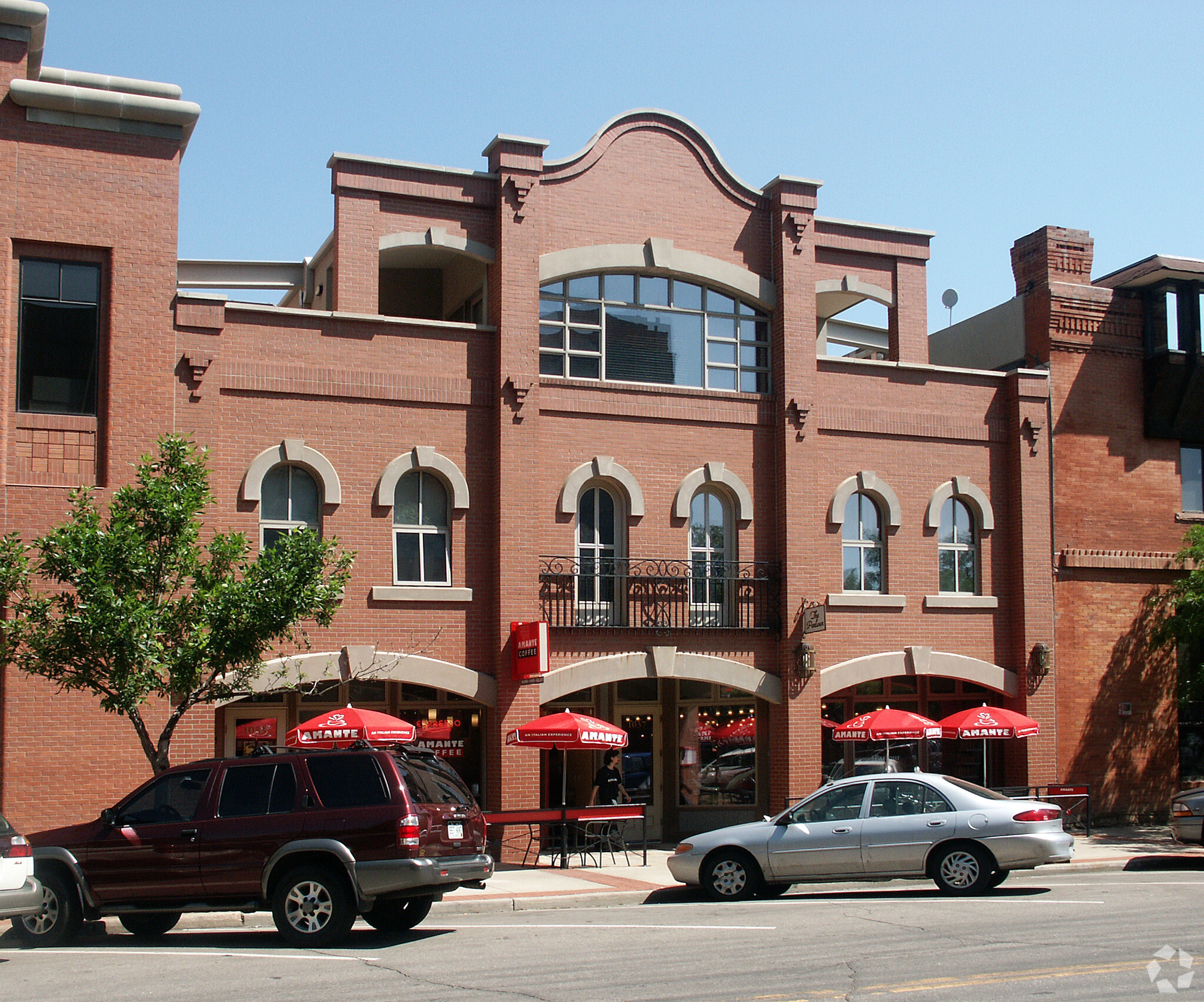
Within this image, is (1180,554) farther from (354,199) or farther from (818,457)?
(354,199)

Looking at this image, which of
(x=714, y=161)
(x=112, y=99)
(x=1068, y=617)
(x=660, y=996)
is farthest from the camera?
(x=1068, y=617)

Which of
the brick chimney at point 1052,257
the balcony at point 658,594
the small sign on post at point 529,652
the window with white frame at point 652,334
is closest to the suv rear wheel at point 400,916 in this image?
the small sign on post at point 529,652

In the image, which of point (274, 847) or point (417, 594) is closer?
point (274, 847)

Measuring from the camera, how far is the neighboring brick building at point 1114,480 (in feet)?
82.2

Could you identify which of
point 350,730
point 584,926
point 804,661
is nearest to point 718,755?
point 804,661

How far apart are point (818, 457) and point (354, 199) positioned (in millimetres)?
8842

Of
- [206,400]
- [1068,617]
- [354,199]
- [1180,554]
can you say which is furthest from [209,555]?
[1180,554]

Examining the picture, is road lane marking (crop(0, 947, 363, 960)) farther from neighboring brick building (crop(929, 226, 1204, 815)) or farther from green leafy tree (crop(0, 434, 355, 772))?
neighboring brick building (crop(929, 226, 1204, 815))

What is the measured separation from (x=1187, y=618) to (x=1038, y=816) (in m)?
11.5

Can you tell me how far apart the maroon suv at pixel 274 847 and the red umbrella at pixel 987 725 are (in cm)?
1117

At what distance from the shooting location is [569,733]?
63.0 feet

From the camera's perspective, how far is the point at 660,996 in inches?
374

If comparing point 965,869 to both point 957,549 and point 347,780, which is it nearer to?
point 347,780

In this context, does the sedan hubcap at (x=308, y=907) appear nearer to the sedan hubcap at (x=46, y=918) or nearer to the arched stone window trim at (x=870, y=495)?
the sedan hubcap at (x=46, y=918)
